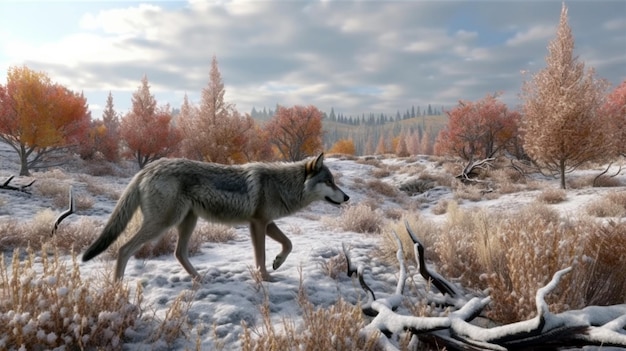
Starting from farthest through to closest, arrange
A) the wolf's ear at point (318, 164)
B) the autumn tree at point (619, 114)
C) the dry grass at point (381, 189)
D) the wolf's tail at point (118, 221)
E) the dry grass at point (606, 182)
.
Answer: the autumn tree at point (619, 114)
the dry grass at point (381, 189)
the dry grass at point (606, 182)
the wolf's ear at point (318, 164)
the wolf's tail at point (118, 221)

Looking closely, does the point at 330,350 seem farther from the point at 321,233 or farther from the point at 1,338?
the point at 321,233

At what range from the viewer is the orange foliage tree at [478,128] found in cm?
3656

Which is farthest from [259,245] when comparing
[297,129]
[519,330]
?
[297,129]

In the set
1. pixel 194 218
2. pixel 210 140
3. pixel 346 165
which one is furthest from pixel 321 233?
pixel 346 165

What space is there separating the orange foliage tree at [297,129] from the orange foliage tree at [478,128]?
47.8 ft

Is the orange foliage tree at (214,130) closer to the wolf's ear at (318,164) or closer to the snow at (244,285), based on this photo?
the snow at (244,285)

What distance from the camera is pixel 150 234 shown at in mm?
4031

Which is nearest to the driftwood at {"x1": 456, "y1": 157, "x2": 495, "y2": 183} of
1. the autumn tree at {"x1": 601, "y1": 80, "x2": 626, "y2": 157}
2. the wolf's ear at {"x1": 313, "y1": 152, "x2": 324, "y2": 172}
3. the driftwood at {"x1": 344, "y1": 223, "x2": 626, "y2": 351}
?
the autumn tree at {"x1": 601, "y1": 80, "x2": 626, "y2": 157}

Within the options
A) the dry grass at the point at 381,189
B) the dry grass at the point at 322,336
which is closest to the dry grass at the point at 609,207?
the dry grass at the point at 381,189

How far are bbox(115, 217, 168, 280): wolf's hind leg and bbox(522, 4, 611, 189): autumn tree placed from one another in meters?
21.0

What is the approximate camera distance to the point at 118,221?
399 cm

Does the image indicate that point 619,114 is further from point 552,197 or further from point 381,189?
point 381,189

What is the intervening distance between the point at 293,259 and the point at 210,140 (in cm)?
2218

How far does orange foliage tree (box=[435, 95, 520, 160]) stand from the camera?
1439 inches
